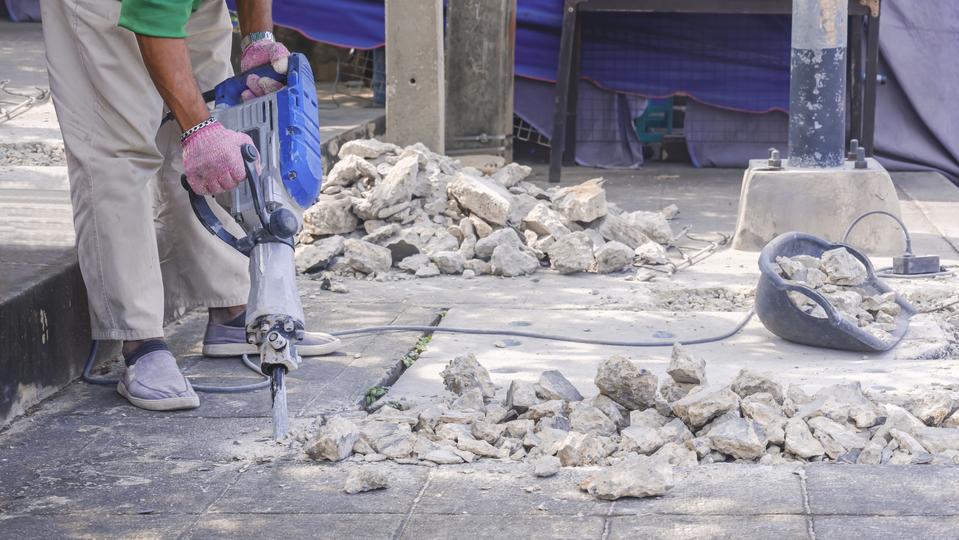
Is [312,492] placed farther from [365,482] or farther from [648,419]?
[648,419]

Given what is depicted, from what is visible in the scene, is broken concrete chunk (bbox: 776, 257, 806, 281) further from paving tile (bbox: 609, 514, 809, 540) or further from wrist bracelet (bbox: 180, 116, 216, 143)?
wrist bracelet (bbox: 180, 116, 216, 143)

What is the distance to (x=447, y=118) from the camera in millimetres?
8148

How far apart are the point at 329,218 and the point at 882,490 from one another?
3610 mm

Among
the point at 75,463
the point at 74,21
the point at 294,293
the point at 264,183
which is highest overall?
the point at 74,21

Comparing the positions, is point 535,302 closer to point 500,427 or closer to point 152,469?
point 500,427

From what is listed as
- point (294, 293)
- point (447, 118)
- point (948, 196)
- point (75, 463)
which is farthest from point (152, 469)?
point (948, 196)

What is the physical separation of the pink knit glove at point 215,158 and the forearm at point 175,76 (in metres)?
0.07

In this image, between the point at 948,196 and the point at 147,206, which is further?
the point at 948,196

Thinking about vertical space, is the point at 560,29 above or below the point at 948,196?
above

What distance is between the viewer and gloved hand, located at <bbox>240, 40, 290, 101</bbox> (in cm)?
358

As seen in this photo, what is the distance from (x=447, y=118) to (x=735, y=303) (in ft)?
11.4

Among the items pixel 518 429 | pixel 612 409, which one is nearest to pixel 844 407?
pixel 612 409

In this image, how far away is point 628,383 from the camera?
3426mm

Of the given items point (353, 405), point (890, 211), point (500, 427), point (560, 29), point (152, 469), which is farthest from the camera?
point (560, 29)
